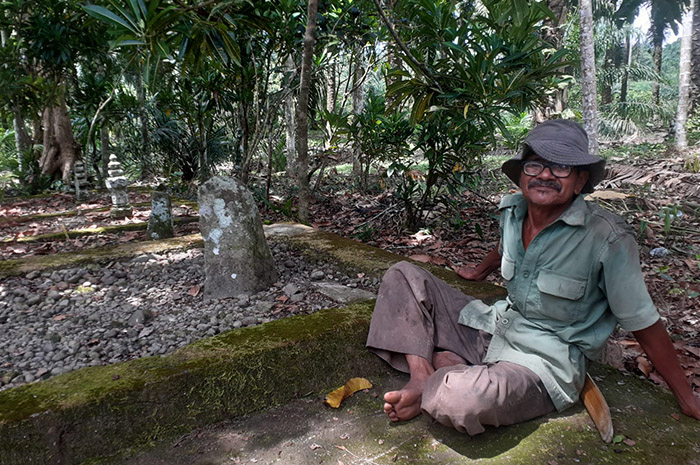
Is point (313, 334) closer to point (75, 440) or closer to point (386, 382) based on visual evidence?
point (386, 382)

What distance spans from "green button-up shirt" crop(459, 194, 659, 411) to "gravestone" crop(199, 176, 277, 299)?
5.14 feet

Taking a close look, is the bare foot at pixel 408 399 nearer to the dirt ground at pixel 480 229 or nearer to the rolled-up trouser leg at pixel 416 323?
the rolled-up trouser leg at pixel 416 323

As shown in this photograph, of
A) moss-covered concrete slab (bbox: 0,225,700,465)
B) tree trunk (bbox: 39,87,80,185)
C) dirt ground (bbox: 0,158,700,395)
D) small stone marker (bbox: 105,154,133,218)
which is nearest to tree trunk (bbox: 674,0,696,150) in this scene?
dirt ground (bbox: 0,158,700,395)

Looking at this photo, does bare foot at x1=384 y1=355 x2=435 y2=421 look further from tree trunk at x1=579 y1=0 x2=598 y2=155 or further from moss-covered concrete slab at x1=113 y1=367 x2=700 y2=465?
tree trunk at x1=579 y1=0 x2=598 y2=155

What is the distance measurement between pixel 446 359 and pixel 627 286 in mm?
812

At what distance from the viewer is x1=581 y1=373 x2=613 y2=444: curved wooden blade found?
164cm

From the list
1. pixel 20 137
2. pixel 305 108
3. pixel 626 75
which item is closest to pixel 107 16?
pixel 305 108

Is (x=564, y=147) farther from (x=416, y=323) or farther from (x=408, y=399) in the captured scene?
(x=408, y=399)

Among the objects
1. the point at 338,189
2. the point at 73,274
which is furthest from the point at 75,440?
the point at 338,189

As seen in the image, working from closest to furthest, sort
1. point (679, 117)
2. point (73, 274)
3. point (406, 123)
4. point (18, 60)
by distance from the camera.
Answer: point (73, 274) < point (406, 123) < point (18, 60) < point (679, 117)

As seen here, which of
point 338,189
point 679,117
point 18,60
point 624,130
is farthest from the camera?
point 624,130

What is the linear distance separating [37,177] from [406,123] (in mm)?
6927

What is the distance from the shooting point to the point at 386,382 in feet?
6.91

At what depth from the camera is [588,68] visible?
6914 millimetres
